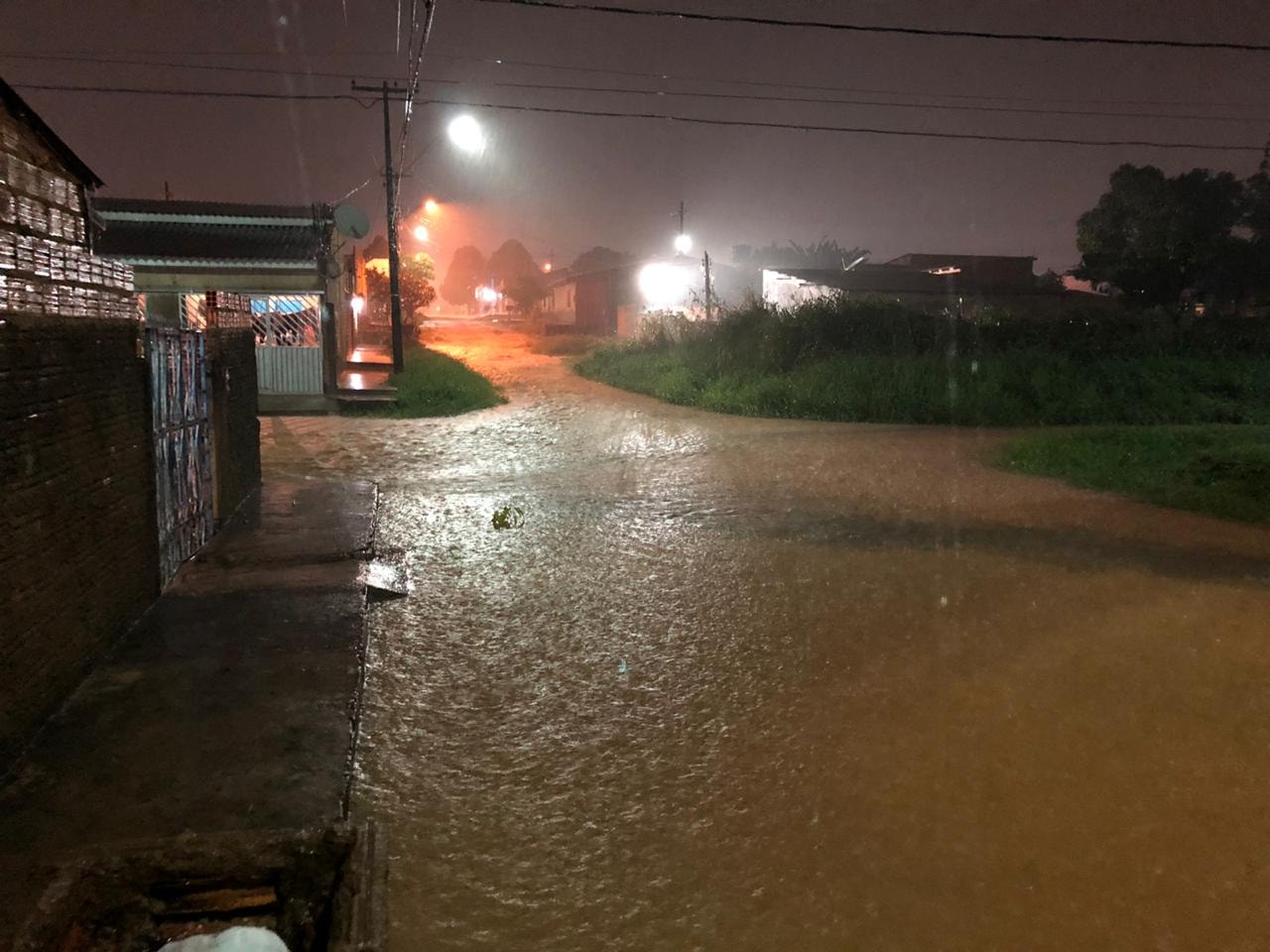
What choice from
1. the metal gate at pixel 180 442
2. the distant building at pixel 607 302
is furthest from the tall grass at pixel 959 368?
the distant building at pixel 607 302

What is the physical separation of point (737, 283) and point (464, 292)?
69038mm

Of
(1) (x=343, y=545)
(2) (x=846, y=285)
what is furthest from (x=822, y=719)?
(2) (x=846, y=285)

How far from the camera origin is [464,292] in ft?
386

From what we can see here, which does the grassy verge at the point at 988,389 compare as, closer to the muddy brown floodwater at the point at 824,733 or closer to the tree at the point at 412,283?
the muddy brown floodwater at the point at 824,733

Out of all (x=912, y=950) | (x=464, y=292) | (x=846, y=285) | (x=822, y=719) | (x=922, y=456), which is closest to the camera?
(x=912, y=950)

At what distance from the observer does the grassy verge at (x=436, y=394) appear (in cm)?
2009

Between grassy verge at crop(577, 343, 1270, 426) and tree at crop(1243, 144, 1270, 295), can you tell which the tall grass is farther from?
tree at crop(1243, 144, 1270, 295)

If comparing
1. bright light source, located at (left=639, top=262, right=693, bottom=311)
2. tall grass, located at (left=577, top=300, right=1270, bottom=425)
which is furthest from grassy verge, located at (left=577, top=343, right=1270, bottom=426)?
bright light source, located at (left=639, top=262, right=693, bottom=311)

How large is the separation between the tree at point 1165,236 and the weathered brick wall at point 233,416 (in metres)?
35.3

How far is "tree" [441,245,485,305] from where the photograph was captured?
4523 inches

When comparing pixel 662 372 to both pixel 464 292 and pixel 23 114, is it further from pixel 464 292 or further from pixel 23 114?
pixel 464 292

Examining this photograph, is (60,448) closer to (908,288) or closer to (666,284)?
(908,288)

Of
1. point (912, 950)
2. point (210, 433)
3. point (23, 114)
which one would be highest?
point (23, 114)

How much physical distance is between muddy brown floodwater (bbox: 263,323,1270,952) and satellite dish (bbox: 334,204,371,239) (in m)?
15.1
